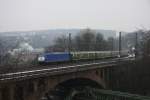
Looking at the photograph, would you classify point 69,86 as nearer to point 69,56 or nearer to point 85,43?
point 69,56

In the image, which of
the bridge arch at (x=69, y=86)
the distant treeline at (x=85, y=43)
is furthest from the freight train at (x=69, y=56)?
the distant treeline at (x=85, y=43)

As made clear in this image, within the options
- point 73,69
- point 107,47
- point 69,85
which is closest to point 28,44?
point 107,47

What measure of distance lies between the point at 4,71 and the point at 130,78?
19798mm

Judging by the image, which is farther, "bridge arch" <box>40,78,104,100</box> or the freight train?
the freight train

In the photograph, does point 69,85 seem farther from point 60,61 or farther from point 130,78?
point 130,78

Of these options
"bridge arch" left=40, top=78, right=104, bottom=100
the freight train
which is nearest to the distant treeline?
the freight train

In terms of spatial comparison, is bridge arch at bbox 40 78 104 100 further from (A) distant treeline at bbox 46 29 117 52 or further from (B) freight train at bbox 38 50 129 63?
(A) distant treeline at bbox 46 29 117 52

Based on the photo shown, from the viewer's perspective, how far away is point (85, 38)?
8212 centimetres

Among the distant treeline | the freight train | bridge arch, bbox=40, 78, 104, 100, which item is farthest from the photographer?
the distant treeline

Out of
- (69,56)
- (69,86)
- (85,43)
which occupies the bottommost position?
(69,86)

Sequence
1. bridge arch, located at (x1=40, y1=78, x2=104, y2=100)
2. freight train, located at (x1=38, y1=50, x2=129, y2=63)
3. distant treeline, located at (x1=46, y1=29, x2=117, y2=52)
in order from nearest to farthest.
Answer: bridge arch, located at (x1=40, y1=78, x2=104, y2=100)
freight train, located at (x1=38, y1=50, x2=129, y2=63)
distant treeline, located at (x1=46, y1=29, x2=117, y2=52)

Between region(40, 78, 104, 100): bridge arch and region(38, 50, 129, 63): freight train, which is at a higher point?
region(38, 50, 129, 63): freight train

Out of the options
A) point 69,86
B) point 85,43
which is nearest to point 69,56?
point 69,86

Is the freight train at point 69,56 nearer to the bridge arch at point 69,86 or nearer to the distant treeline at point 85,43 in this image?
the bridge arch at point 69,86
